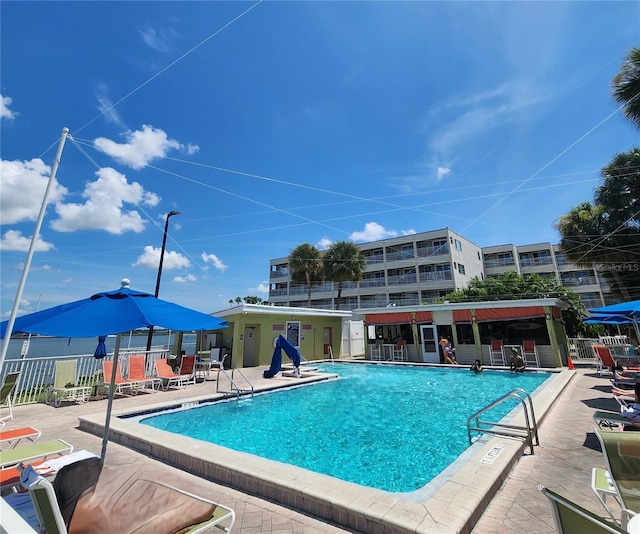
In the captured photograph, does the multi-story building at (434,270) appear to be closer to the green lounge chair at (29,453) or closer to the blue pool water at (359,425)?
the blue pool water at (359,425)

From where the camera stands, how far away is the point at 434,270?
35281 mm

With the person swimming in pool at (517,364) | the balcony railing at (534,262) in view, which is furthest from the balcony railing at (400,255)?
the person swimming in pool at (517,364)

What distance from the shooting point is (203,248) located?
18734 millimetres

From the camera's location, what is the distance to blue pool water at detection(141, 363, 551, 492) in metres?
5.07

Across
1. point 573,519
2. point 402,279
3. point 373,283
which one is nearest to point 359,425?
point 573,519

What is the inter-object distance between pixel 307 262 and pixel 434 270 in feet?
50.3

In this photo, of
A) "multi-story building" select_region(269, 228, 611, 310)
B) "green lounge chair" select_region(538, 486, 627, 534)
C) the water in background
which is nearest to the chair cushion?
"green lounge chair" select_region(538, 486, 627, 534)

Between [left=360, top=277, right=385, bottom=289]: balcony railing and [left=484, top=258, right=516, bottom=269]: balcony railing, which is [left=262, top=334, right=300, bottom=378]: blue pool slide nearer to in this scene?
[left=360, top=277, right=385, bottom=289]: balcony railing

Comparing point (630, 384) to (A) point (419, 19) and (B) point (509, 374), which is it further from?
(A) point (419, 19)

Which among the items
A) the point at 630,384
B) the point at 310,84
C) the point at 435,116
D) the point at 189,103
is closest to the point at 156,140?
the point at 189,103

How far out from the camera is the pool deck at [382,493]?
113 inches

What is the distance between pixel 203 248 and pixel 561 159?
58.4 ft

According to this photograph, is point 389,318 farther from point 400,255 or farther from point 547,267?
point 547,267

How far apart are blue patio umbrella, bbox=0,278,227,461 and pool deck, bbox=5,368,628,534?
196cm
